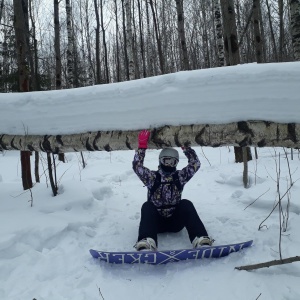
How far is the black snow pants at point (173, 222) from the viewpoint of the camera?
236 centimetres

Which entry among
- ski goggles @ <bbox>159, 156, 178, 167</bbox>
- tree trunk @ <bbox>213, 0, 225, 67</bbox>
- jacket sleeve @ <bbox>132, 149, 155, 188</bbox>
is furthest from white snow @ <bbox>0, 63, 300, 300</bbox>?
tree trunk @ <bbox>213, 0, 225, 67</bbox>

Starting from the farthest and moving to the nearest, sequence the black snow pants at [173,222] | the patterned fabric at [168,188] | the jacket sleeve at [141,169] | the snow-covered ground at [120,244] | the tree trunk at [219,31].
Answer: the tree trunk at [219,31]
the patterned fabric at [168,188]
the jacket sleeve at [141,169]
the black snow pants at [173,222]
the snow-covered ground at [120,244]

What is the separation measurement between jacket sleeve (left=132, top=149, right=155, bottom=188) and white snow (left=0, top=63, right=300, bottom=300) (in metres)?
0.28

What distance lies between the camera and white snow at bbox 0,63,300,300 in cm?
186

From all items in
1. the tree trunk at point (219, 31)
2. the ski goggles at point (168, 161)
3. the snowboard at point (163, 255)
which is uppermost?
the tree trunk at point (219, 31)

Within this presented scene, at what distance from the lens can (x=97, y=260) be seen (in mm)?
2207

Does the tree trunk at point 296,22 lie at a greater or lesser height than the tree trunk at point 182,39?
lesser

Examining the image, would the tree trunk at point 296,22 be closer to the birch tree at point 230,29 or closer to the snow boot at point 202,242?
the birch tree at point 230,29

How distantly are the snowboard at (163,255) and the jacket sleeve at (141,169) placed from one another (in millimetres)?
733

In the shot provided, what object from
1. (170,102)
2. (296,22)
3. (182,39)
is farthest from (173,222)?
(182,39)

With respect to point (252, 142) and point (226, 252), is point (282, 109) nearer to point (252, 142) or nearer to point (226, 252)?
point (252, 142)

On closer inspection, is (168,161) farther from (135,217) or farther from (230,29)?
(230,29)

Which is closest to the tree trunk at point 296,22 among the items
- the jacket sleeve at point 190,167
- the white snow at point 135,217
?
the white snow at point 135,217

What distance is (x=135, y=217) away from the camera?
3074 mm
